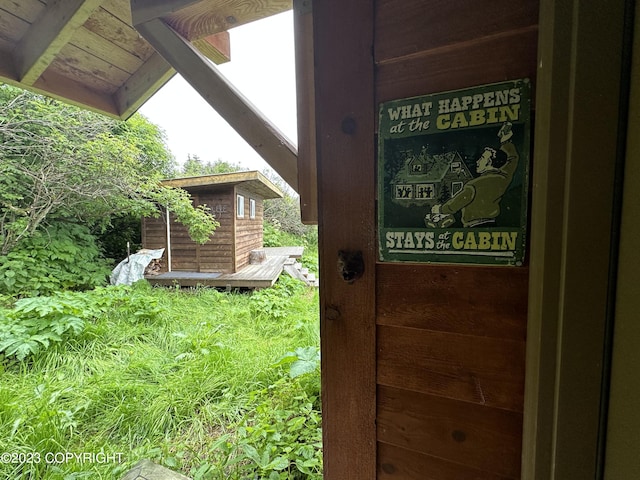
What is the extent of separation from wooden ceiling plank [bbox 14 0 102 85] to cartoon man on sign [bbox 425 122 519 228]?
5.26ft

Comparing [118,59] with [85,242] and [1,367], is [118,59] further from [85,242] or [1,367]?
[85,242]

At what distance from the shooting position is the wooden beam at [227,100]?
1062mm

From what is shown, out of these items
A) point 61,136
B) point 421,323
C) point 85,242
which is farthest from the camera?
point 85,242

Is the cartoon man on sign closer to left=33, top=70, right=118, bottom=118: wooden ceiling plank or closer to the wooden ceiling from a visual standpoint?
the wooden ceiling

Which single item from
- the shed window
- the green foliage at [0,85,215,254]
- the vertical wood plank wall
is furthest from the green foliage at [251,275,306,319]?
the vertical wood plank wall

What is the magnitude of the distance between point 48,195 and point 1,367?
478 centimetres

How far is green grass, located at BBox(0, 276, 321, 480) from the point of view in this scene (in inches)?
66.1

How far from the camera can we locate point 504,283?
0.57m

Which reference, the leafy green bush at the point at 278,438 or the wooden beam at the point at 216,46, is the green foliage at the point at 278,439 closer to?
the leafy green bush at the point at 278,438

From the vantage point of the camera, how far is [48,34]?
1.27 metres

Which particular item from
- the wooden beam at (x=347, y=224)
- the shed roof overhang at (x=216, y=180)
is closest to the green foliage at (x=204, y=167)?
the shed roof overhang at (x=216, y=180)

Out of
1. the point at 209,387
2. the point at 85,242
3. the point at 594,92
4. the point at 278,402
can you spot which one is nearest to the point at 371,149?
the point at 594,92

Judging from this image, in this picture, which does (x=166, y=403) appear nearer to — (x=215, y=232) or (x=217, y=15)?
(x=217, y=15)

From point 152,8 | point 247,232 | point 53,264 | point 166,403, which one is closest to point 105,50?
point 152,8
